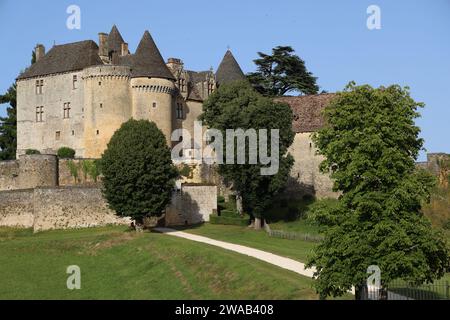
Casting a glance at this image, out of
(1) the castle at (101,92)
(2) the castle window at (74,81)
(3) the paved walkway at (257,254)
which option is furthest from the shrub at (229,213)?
(2) the castle window at (74,81)

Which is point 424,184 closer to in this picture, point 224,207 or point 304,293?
point 304,293

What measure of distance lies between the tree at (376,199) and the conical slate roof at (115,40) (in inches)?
1619

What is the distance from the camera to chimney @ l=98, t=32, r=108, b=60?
233ft

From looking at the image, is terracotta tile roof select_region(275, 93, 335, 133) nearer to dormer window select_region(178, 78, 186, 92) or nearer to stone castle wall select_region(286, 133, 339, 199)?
stone castle wall select_region(286, 133, 339, 199)

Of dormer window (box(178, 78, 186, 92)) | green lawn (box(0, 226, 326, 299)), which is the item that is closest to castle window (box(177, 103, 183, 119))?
dormer window (box(178, 78, 186, 92))

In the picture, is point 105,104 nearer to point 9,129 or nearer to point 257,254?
point 9,129

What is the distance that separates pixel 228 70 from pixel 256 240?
26112 mm

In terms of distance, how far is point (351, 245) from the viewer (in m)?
30.8

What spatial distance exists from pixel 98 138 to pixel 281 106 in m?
16.0

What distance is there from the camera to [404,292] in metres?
34.2

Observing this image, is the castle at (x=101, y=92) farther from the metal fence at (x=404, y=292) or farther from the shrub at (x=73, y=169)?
the metal fence at (x=404, y=292)

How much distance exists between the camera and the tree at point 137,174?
53.1 meters

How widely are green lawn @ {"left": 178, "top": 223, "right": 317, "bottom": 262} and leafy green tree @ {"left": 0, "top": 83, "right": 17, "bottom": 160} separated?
2904 centimetres
